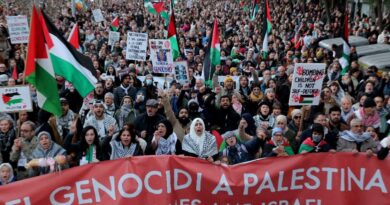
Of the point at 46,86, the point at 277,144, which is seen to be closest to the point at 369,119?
the point at 277,144

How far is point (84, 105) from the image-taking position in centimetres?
901

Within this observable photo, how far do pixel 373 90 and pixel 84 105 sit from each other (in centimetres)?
461

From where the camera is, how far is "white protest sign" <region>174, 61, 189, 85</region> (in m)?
10.9

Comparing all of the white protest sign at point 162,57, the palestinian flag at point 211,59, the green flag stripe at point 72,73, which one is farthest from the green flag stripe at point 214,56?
the green flag stripe at point 72,73

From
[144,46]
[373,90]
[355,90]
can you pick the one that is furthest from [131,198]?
[144,46]

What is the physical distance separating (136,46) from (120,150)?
20.3ft

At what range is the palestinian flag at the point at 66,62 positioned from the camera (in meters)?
7.05

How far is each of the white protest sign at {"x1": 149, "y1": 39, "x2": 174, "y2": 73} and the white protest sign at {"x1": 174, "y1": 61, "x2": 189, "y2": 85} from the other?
0.15 metres

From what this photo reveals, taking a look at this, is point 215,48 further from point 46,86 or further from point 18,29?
point 46,86

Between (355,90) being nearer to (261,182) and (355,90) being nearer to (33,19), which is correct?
(261,182)

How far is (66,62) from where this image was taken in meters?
7.07

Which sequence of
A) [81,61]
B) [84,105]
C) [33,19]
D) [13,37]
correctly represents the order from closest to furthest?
1. [33,19]
2. [81,61]
3. [84,105]
4. [13,37]

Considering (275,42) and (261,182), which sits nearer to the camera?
(261,182)

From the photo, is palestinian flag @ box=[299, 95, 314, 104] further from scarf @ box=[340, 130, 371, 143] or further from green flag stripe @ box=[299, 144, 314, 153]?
green flag stripe @ box=[299, 144, 314, 153]
